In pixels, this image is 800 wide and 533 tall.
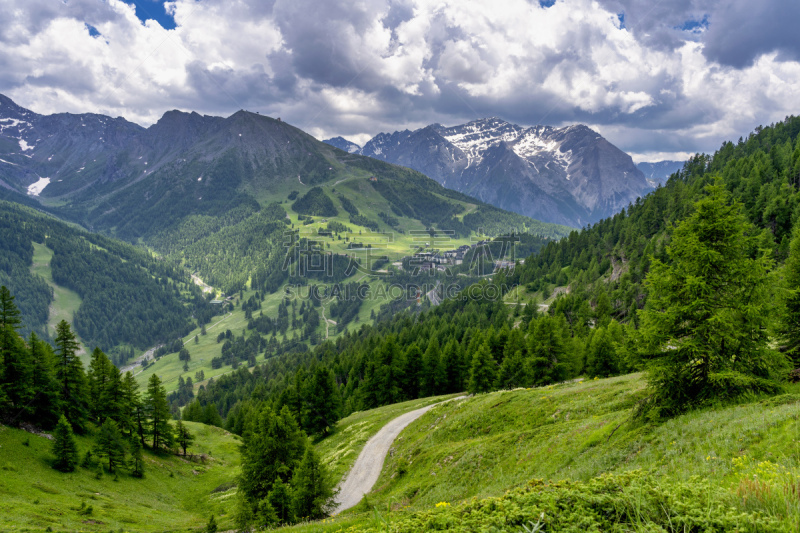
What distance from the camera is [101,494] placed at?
39.0 metres

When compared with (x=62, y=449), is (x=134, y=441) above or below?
below

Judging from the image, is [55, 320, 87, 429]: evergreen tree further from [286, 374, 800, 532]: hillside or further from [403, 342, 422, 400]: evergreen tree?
[403, 342, 422, 400]: evergreen tree

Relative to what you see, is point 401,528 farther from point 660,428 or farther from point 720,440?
point 660,428

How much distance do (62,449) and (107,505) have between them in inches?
386

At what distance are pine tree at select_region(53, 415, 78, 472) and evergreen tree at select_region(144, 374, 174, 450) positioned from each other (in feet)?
52.2

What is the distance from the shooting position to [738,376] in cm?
1570

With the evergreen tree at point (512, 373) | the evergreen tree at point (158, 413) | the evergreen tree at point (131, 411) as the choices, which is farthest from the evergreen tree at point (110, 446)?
the evergreen tree at point (512, 373)

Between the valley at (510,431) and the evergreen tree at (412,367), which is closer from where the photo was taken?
the valley at (510,431)

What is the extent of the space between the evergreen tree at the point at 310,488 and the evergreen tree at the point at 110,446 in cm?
3230

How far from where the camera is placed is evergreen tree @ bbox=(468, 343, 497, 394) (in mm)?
59562

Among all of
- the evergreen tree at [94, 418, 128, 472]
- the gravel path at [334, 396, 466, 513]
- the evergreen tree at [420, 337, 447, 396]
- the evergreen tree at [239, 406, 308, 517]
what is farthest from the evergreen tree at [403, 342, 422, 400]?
the evergreen tree at [94, 418, 128, 472]

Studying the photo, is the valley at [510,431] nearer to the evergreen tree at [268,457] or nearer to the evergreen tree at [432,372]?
the evergreen tree at [268,457]

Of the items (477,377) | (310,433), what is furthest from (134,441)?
(477,377)

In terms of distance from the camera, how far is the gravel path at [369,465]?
33.9 metres
